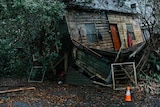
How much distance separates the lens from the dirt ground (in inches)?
298

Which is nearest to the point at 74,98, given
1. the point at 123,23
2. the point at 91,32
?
the point at 91,32

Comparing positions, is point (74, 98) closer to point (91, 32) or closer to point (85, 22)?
point (91, 32)

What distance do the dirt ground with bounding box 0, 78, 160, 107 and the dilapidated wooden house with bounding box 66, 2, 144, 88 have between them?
1251 millimetres

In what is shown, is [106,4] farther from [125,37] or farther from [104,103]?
[104,103]

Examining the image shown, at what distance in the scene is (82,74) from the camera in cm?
1060

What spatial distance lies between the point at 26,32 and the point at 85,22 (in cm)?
364

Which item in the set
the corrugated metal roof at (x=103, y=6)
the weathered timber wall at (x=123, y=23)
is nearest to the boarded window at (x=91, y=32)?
the corrugated metal roof at (x=103, y=6)

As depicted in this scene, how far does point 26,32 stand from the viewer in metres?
10.8

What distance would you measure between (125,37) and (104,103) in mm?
8199

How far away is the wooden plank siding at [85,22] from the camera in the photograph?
12.0m

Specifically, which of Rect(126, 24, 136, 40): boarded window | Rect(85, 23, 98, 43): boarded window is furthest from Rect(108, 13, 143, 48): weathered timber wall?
Rect(85, 23, 98, 43): boarded window

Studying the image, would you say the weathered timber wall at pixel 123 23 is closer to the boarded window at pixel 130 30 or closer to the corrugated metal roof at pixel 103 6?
the boarded window at pixel 130 30

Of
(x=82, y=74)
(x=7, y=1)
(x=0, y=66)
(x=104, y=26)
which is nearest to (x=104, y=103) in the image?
(x=82, y=74)

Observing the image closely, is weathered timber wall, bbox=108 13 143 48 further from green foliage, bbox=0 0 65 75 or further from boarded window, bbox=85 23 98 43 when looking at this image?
green foliage, bbox=0 0 65 75
